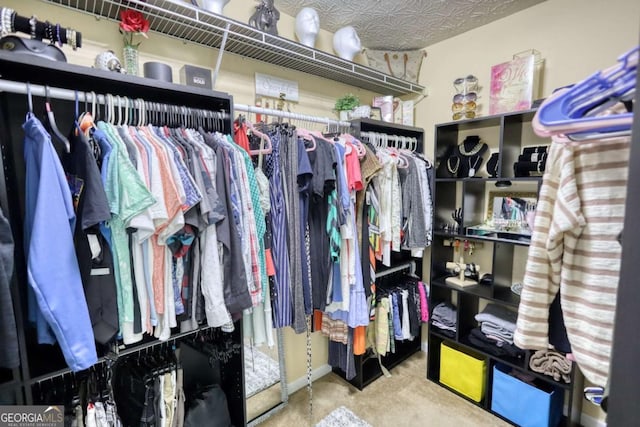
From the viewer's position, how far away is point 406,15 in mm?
2025

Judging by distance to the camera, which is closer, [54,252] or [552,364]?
[54,252]

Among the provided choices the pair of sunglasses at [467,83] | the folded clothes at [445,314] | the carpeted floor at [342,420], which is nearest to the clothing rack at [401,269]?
the folded clothes at [445,314]

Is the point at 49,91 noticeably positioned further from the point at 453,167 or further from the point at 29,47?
the point at 453,167

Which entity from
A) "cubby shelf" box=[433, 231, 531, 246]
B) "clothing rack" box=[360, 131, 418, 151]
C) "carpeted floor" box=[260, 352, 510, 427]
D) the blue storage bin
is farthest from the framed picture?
"carpeted floor" box=[260, 352, 510, 427]

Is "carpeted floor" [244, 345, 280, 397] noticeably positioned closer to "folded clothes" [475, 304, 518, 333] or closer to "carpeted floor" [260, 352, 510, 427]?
"carpeted floor" [260, 352, 510, 427]

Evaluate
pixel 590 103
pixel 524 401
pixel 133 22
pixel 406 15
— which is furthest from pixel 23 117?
pixel 524 401

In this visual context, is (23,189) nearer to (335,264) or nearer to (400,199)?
(335,264)

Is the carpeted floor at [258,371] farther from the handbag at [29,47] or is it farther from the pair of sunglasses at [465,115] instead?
the pair of sunglasses at [465,115]

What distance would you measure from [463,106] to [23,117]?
96.8 inches

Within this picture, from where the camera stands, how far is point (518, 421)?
186 cm

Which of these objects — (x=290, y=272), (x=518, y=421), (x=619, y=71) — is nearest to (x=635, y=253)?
(x=619, y=71)

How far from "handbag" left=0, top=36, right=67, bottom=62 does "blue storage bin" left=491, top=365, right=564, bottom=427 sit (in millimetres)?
2767

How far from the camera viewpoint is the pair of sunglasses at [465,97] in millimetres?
2137

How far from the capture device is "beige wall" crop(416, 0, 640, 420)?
1692 mm
